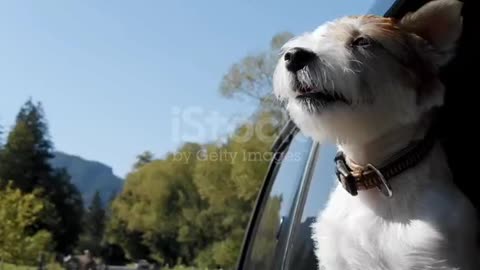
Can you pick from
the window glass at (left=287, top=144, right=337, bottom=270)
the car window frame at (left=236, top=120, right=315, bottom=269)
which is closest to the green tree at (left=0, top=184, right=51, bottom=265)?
the car window frame at (left=236, top=120, right=315, bottom=269)

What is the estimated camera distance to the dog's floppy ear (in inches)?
83.5

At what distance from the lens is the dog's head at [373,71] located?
2102 mm

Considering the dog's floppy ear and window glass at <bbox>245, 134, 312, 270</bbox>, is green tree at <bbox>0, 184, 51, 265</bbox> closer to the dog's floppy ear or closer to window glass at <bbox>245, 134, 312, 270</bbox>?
window glass at <bbox>245, 134, 312, 270</bbox>

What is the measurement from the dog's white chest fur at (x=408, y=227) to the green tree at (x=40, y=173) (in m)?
50.5

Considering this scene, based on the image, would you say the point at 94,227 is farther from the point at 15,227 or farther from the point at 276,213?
the point at 276,213

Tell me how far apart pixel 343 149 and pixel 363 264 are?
1.34 feet

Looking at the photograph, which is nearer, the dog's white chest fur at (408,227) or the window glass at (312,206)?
the dog's white chest fur at (408,227)

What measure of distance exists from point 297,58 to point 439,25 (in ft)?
1.51

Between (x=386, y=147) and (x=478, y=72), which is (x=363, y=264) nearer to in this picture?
(x=386, y=147)

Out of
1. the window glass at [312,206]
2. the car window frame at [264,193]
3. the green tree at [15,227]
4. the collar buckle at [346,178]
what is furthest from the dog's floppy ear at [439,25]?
the green tree at [15,227]

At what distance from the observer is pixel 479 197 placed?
225cm

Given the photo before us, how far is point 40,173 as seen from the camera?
53781mm

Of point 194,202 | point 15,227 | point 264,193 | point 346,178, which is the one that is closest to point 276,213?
point 264,193

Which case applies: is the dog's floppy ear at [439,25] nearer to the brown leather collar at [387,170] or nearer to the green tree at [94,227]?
the brown leather collar at [387,170]
